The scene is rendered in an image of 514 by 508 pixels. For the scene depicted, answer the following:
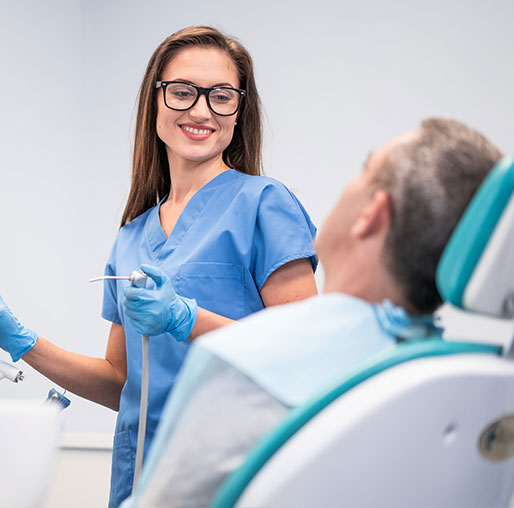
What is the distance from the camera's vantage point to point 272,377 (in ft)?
2.29

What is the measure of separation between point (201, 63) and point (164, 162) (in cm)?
31

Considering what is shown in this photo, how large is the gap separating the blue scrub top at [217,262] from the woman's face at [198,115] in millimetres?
127

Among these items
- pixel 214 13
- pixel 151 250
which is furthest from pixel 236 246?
pixel 214 13

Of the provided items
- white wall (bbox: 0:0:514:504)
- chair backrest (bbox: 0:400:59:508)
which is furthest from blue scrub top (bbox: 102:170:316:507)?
white wall (bbox: 0:0:514:504)

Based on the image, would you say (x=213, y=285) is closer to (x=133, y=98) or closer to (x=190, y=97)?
(x=190, y=97)

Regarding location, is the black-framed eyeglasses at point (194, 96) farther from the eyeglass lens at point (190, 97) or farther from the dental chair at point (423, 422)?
the dental chair at point (423, 422)

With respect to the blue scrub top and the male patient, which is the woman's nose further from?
the male patient

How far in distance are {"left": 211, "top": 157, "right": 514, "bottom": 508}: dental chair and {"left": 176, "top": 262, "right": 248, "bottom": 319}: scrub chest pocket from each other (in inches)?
30.4

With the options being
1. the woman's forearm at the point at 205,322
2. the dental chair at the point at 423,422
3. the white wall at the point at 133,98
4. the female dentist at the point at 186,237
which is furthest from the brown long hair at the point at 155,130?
the dental chair at the point at 423,422

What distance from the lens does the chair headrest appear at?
669 millimetres

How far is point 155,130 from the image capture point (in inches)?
66.6

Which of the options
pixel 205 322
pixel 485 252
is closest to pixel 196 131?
pixel 205 322

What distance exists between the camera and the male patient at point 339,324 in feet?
2.30

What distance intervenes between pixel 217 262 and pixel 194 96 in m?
0.41
